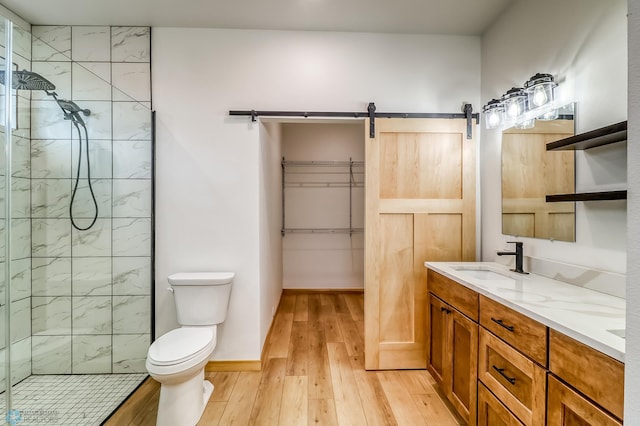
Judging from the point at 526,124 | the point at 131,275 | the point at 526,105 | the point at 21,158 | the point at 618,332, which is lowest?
the point at 131,275

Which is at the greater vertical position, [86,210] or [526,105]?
[526,105]

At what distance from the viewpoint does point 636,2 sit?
550 millimetres

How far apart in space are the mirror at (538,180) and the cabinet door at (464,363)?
75 centimetres

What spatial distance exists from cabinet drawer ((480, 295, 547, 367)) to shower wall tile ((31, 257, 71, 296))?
2.83 meters

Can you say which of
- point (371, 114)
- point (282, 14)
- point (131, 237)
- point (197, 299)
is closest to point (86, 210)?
point (131, 237)

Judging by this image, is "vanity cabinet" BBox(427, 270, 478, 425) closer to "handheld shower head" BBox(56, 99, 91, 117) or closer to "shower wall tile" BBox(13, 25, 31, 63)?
"handheld shower head" BBox(56, 99, 91, 117)

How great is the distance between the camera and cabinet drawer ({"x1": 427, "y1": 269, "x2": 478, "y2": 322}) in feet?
5.19

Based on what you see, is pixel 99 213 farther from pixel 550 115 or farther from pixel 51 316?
pixel 550 115


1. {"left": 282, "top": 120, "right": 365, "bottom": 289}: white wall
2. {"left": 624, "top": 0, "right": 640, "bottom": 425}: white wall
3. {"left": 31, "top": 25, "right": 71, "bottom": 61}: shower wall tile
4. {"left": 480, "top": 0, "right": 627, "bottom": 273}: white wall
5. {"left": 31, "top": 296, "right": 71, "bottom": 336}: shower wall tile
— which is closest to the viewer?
{"left": 624, "top": 0, "right": 640, "bottom": 425}: white wall

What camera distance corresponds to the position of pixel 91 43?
2273 mm

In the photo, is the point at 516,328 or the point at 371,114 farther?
the point at 371,114

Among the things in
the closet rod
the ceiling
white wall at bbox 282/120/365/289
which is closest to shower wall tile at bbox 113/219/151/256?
the closet rod

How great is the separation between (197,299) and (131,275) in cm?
64

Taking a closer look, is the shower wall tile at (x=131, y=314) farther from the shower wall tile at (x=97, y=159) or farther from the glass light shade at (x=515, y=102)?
the glass light shade at (x=515, y=102)
